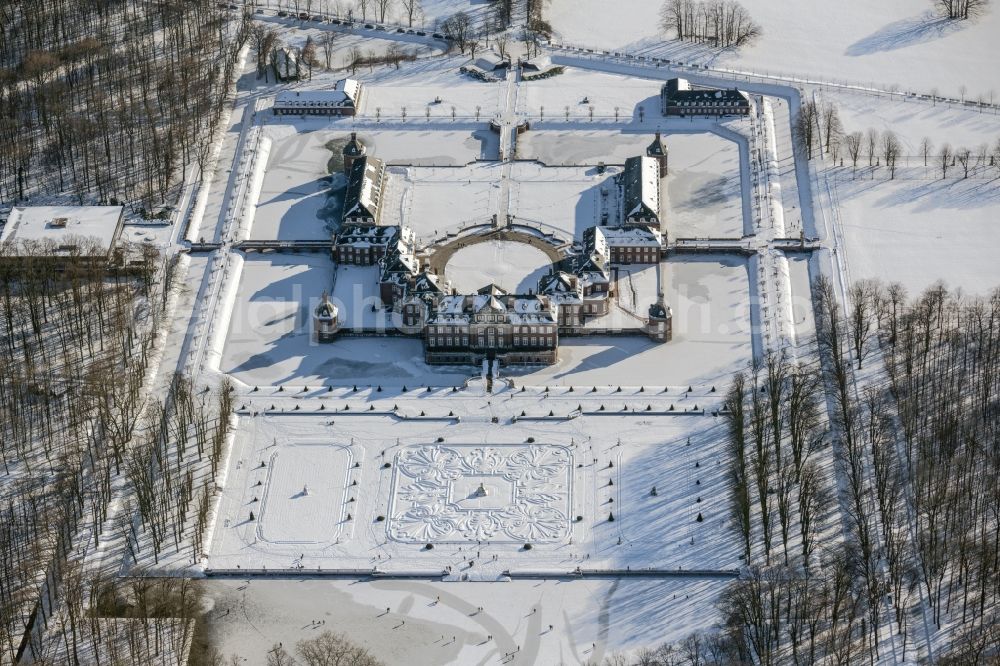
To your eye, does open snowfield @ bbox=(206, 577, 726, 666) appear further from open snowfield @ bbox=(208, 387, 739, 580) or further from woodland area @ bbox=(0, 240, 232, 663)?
woodland area @ bbox=(0, 240, 232, 663)

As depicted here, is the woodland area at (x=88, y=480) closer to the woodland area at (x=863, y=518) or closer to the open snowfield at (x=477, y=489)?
the open snowfield at (x=477, y=489)

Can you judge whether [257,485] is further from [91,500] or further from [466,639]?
[466,639]

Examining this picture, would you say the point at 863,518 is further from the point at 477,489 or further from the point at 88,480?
the point at 88,480

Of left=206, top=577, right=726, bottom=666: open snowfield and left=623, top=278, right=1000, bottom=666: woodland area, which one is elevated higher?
left=623, top=278, right=1000, bottom=666: woodland area

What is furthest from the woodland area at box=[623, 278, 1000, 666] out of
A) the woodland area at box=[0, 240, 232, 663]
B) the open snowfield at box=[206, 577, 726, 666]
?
the woodland area at box=[0, 240, 232, 663]

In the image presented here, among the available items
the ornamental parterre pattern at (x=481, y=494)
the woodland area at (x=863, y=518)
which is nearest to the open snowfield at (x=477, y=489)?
the ornamental parterre pattern at (x=481, y=494)

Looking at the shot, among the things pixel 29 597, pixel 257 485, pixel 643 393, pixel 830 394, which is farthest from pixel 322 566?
pixel 830 394

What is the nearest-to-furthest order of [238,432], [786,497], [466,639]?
[466,639] → [786,497] → [238,432]

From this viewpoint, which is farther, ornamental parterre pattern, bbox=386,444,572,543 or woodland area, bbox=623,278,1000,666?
ornamental parterre pattern, bbox=386,444,572,543
